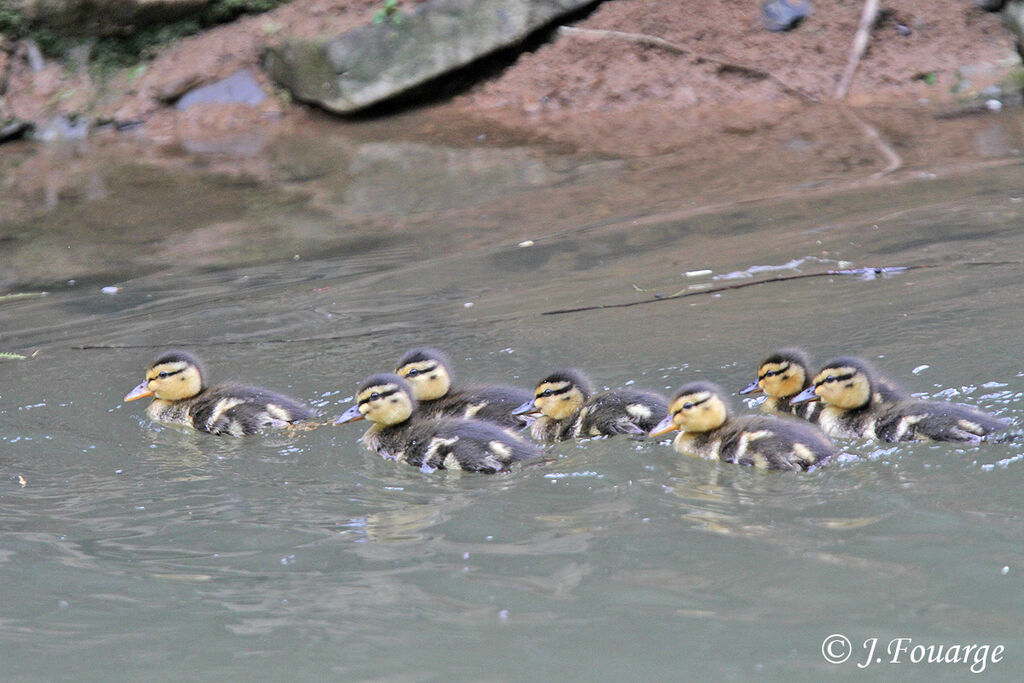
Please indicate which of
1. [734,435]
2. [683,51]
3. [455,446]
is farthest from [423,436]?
[683,51]

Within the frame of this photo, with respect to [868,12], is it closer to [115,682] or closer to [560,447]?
[560,447]

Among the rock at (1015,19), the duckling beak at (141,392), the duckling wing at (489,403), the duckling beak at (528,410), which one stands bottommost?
the duckling beak at (141,392)

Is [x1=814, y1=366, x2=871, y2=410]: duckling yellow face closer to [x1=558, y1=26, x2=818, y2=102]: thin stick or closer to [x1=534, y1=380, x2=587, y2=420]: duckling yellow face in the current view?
[x1=534, y1=380, x2=587, y2=420]: duckling yellow face

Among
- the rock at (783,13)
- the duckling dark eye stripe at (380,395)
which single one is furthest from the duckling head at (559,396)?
the rock at (783,13)

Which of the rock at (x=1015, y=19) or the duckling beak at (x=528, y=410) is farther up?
the rock at (x=1015, y=19)

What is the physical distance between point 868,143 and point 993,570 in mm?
5622

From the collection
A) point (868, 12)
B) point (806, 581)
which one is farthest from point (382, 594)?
point (868, 12)

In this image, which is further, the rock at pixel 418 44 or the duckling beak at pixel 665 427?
the rock at pixel 418 44

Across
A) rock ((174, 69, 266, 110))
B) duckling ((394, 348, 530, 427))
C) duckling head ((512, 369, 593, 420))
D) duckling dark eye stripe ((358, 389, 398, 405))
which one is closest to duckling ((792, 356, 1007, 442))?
duckling head ((512, 369, 593, 420))

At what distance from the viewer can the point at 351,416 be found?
14.4 ft

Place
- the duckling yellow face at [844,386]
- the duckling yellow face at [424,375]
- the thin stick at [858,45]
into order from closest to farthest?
the duckling yellow face at [844,386], the duckling yellow face at [424,375], the thin stick at [858,45]

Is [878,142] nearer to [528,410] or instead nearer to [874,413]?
[874,413]

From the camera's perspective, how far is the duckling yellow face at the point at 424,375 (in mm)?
4641

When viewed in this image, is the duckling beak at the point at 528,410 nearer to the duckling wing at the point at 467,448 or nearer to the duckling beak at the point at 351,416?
the duckling wing at the point at 467,448
